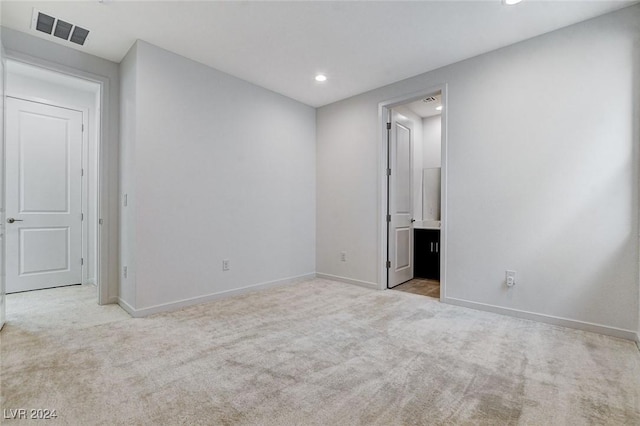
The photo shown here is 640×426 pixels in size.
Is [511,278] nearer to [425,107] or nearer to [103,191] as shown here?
[425,107]

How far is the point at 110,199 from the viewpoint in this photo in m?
3.41

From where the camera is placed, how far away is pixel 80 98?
14.4 ft

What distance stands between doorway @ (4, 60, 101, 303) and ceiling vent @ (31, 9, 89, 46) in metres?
Result: 0.87

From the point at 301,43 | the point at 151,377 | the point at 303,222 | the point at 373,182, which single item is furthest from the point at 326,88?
the point at 151,377

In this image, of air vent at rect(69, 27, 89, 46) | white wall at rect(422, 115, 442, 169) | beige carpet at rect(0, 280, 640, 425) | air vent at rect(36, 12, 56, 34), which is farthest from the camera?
white wall at rect(422, 115, 442, 169)

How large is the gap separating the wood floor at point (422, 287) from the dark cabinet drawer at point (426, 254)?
0.18 m

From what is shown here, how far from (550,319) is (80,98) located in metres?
6.41

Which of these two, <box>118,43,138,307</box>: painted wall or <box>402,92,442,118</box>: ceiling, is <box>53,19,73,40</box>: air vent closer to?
<box>118,43,138,307</box>: painted wall

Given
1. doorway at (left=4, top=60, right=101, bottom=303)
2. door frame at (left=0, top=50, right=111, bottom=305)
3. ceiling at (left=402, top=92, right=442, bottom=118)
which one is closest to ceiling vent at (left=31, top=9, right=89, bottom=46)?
door frame at (left=0, top=50, right=111, bottom=305)

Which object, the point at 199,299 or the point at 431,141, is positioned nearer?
the point at 199,299

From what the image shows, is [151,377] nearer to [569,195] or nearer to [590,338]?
[590,338]

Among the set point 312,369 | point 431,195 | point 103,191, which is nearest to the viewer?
point 312,369

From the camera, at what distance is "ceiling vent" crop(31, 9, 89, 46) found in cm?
267

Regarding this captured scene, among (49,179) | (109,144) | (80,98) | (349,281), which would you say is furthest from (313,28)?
(49,179)
